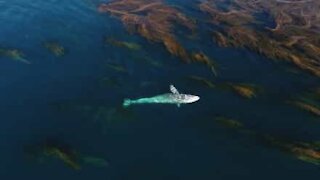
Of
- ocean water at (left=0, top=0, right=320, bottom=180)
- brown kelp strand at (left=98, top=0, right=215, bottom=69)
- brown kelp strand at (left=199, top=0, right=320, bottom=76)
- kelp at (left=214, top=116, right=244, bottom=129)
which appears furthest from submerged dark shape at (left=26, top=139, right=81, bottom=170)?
brown kelp strand at (left=199, top=0, right=320, bottom=76)

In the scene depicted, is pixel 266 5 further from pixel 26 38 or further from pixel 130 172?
pixel 130 172

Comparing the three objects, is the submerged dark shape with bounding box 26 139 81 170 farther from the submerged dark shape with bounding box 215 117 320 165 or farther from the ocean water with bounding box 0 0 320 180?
the submerged dark shape with bounding box 215 117 320 165

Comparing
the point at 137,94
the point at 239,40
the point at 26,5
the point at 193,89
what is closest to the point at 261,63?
the point at 239,40

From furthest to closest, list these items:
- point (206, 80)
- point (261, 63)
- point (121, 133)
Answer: point (261, 63)
point (206, 80)
point (121, 133)

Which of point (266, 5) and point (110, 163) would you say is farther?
point (266, 5)

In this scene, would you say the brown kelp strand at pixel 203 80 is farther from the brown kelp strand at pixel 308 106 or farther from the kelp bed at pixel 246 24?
the brown kelp strand at pixel 308 106

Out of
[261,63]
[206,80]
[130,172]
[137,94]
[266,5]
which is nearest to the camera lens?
[130,172]
